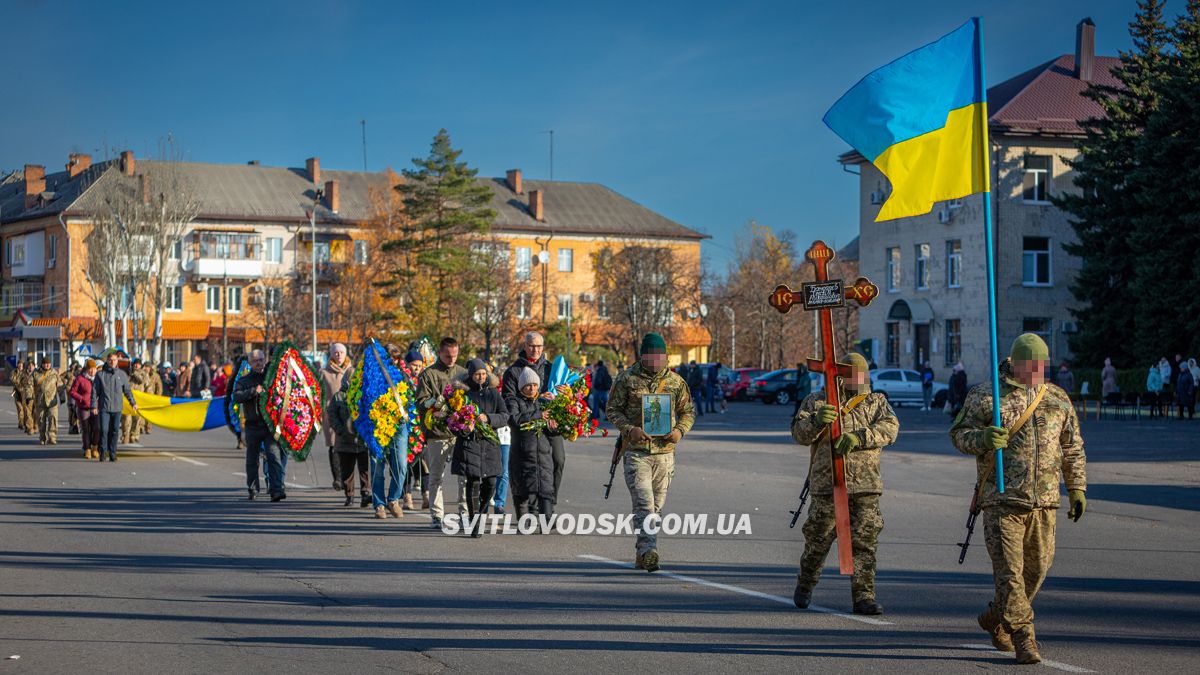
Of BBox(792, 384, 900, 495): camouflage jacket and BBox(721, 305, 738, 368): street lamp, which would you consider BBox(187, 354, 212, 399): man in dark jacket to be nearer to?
BBox(792, 384, 900, 495): camouflage jacket

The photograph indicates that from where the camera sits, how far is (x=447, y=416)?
41.9ft

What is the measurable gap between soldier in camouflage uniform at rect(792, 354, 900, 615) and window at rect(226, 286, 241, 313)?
83.6m

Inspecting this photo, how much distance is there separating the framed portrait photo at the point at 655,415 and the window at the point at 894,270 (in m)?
51.5

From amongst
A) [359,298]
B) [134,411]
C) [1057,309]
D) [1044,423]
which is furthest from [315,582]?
[359,298]

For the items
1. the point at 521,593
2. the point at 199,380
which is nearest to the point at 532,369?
the point at 521,593

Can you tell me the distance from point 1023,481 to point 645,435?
3683mm

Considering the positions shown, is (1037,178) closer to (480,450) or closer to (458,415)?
(480,450)

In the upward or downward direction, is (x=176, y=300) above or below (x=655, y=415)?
above

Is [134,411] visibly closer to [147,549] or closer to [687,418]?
[147,549]

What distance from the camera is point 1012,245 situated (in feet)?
180

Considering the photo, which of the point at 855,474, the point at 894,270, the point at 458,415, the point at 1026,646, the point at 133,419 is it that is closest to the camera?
the point at 1026,646

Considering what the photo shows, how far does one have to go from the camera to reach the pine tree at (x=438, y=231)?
70125 mm

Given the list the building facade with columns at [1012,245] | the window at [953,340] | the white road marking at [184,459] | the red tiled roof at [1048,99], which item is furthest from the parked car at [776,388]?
the white road marking at [184,459]

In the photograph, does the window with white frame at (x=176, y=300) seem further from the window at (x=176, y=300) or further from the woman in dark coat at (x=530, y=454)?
the woman in dark coat at (x=530, y=454)
